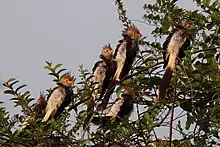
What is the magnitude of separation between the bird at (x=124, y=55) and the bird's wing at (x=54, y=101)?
0.19 m

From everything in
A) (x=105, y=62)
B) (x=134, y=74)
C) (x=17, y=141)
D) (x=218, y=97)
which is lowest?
A: (x=17, y=141)

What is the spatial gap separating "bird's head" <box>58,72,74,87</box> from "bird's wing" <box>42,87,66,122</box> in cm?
3

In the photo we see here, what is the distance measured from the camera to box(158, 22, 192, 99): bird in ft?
6.15

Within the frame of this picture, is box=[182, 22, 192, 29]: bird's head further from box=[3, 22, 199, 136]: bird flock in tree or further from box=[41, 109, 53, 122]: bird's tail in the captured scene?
box=[41, 109, 53, 122]: bird's tail

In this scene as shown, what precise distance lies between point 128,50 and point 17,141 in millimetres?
685

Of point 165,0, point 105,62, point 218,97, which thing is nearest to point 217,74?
point 218,97

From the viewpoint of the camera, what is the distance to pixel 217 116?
180 centimetres

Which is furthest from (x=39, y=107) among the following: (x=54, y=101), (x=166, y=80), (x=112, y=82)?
(x=166, y=80)

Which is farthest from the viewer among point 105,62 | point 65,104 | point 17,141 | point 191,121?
point 105,62

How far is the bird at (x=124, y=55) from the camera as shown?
2.04m

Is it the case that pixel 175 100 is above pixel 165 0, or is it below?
below

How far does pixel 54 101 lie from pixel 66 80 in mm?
A: 131

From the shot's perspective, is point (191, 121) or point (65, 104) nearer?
point (191, 121)

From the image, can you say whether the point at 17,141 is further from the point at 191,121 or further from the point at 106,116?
the point at 191,121
